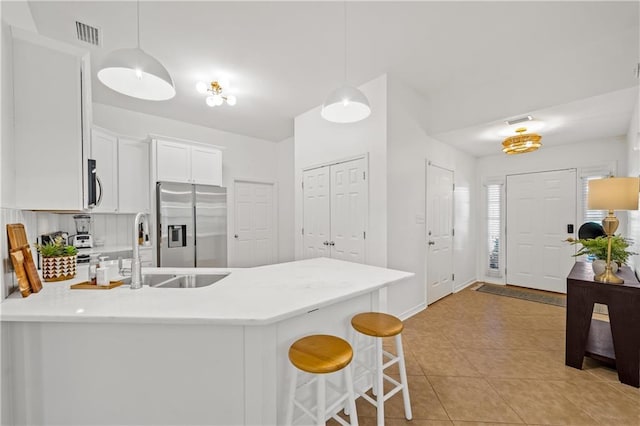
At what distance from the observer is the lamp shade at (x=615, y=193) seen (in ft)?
6.73

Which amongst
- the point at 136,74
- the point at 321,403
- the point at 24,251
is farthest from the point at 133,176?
the point at 321,403

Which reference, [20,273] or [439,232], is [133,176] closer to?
[20,273]

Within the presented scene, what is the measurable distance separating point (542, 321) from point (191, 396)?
379 centimetres

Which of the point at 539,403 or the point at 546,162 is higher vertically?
the point at 546,162

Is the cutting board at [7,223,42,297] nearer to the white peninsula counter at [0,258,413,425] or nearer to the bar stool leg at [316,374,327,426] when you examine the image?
the white peninsula counter at [0,258,413,425]

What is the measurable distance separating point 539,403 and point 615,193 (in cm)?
170

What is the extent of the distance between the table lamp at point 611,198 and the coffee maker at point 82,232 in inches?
208

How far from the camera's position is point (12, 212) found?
148 centimetres

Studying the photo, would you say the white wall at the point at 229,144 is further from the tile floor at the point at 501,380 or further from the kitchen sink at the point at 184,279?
the tile floor at the point at 501,380

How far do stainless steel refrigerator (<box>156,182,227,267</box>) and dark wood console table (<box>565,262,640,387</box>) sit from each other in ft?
14.0

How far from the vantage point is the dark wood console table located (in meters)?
1.98

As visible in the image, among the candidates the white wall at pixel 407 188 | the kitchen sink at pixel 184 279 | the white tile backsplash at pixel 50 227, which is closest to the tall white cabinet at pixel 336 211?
the white wall at pixel 407 188

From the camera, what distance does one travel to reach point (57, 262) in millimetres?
1670

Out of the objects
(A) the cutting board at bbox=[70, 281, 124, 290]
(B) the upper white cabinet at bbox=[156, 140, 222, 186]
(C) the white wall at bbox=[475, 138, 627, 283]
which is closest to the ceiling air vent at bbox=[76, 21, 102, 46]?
(B) the upper white cabinet at bbox=[156, 140, 222, 186]
